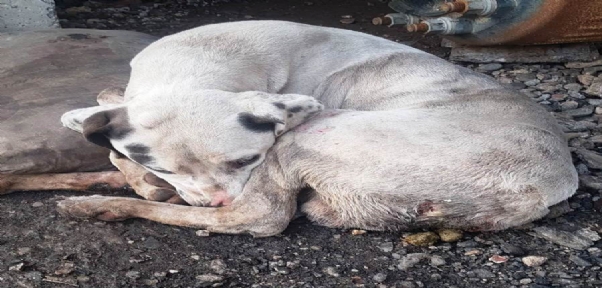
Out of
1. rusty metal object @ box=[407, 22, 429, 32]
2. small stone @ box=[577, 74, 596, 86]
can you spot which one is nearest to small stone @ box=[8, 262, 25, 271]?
rusty metal object @ box=[407, 22, 429, 32]

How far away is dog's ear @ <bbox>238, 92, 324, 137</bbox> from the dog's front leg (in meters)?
0.16

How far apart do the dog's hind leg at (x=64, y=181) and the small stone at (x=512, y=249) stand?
1490 millimetres

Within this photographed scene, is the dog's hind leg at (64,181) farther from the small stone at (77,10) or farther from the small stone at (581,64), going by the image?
the small stone at (581,64)

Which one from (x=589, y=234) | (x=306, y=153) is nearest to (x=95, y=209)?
(x=306, y=153)

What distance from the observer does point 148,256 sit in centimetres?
322

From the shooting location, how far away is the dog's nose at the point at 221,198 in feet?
10.9

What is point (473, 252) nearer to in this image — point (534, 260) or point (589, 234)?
point (534, 260)

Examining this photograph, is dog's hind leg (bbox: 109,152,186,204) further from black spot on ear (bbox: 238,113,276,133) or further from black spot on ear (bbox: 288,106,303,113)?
black spot on ear (bbox: 288,106,303,113)

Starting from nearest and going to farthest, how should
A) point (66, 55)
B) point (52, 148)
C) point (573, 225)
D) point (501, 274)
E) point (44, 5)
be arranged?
point (501, 274) → point (573, 225) → point (52, 148) → point (66, 55) → point (44, 5)

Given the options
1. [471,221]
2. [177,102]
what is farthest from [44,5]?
[471,221]

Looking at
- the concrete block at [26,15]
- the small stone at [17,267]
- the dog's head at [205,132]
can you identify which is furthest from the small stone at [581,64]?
the small stone at [17,267]

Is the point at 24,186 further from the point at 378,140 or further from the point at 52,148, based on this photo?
the point at 378,140

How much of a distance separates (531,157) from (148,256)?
1.35m

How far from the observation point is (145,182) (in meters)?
3.60
